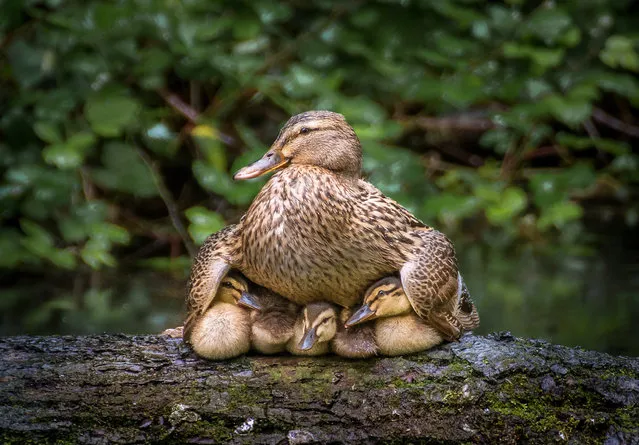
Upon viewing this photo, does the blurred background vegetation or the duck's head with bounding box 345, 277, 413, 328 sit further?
the blurred background vegetation

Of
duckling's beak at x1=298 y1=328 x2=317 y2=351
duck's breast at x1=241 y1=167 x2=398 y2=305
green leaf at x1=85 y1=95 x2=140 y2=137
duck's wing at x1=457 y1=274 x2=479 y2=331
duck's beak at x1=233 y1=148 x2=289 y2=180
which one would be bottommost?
duckling's beak at x1=298 y1=328 x2=317 y2=351

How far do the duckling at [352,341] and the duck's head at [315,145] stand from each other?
1.24 ft

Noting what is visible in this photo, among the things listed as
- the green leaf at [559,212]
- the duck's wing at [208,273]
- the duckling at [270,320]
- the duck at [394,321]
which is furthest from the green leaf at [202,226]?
the green leaf at [559,212]

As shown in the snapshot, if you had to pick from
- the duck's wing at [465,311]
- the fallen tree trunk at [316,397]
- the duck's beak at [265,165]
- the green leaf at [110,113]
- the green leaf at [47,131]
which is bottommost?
the fallen tree trunk at [316,397]

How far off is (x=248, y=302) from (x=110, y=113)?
2280 millimetres

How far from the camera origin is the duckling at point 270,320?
7.22ft

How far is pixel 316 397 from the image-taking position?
2.10m

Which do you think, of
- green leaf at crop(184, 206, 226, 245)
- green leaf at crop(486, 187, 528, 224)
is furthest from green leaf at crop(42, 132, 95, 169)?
green leaf at crop(486, 187, 528, 224)

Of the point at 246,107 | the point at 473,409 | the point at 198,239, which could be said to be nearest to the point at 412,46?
the point at 246,107

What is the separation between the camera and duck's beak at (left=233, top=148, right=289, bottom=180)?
2.20m

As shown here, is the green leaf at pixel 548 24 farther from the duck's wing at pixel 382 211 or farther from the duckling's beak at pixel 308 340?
the duckling's beak at pixel 308 340

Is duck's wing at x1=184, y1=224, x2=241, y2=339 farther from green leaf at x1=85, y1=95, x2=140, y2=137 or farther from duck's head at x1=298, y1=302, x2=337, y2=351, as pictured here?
green leaf at x1=85, y1=95, x2=140, y2=137

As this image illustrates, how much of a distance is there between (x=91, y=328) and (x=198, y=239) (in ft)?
1.91

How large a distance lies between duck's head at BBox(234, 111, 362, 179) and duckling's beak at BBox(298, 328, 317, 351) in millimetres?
414
